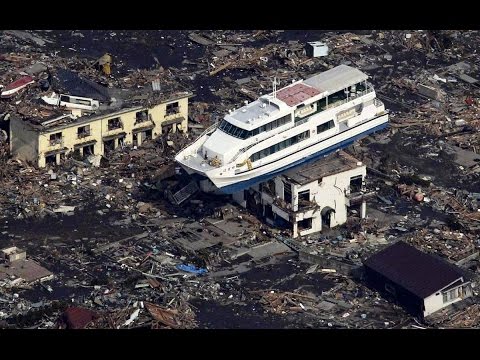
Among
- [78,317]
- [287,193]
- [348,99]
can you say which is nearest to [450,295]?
[287,193]

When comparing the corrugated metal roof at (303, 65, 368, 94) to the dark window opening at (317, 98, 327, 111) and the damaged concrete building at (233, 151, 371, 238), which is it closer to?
the dark window opening at (317, 98, 327, 111)

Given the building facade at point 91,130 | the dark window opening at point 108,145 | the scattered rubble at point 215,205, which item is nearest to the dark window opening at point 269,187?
the scattered rubble at point 215,205

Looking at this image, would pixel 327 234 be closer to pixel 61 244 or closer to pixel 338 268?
pixel 338 268

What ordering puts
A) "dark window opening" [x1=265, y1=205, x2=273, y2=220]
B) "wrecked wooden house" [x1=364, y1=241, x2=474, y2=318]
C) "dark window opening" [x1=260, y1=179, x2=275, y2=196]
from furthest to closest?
"dark window opening" [x1=265, y1=205, x2=273, y2=220] < "dark window opening" [x1=260, y1=179, x2=275, y2=196] < "wrecked wooden house" [x1=364, y1=241, x2=474, y2=318]

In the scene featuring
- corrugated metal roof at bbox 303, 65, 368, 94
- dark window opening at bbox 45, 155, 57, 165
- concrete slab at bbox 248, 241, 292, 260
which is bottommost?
concrete slab at bbox 248, 241, 292, 260

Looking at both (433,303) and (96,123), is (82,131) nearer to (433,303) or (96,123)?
(96,123)

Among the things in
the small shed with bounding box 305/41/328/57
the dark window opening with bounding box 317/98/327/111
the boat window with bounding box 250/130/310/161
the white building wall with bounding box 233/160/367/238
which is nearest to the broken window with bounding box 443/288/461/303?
the white building wall with bounding box 233/160/367/238

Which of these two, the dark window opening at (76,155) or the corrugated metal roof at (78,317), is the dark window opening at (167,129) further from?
the corrugated metal roof at (78,317)
